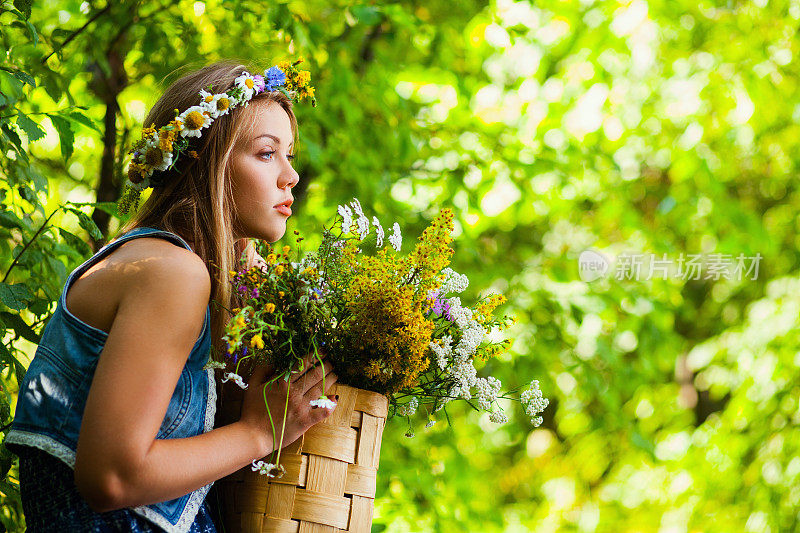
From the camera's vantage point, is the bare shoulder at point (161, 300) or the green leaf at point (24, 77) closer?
the bare shoulder at point (161, 300)

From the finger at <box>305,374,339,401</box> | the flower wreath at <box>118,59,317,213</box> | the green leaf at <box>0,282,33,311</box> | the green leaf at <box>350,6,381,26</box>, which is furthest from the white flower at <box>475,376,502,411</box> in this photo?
the green leaf at <box>350,6,381,26</box>

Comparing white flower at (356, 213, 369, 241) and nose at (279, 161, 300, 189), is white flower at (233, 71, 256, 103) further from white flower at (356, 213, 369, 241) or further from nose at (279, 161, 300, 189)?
white flower at (356, 213, 369, 241)

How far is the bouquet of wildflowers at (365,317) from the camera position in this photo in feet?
3.60

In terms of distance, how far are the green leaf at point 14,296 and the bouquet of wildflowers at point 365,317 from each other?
57 centimetres

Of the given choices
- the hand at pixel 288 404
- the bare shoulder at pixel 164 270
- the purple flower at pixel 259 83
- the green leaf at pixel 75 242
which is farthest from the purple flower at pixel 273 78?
the green leaf at pixel 75 242

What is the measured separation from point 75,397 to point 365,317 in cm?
42

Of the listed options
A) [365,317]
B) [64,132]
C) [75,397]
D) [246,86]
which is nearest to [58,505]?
[75,397]

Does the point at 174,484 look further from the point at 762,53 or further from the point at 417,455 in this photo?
the point at 762,53

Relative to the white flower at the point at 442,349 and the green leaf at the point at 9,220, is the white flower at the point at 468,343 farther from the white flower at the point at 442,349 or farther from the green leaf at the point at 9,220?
the green leaf at the point at 9,220

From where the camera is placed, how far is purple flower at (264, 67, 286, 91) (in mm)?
1365

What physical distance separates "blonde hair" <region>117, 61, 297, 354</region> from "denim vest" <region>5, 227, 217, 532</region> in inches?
4.0

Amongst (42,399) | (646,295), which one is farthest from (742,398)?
(42,399)

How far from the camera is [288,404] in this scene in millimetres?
1112

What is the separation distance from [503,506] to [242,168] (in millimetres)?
4754
